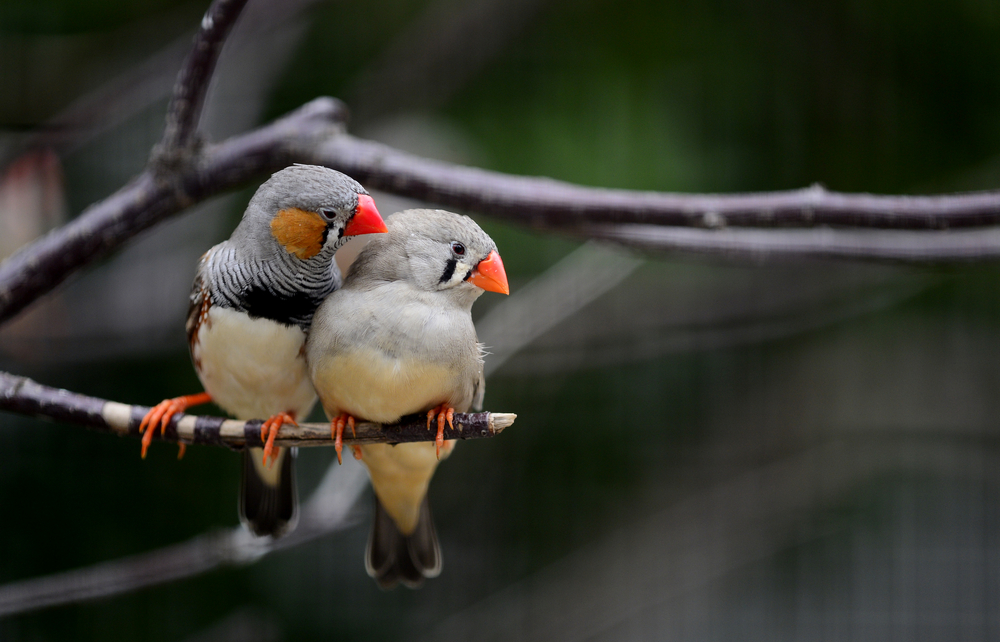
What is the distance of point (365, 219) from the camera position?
0.53 m

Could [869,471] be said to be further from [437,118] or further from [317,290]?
[317,290]

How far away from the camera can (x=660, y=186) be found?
7.01ft

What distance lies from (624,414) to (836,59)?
3.97ft

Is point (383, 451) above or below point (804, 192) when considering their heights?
below

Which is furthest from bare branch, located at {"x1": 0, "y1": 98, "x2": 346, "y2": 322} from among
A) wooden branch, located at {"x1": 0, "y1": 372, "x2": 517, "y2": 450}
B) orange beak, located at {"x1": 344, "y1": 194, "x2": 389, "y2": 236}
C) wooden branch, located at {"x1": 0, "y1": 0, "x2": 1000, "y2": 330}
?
orange beak, located at {"x1": 344, "y1": 194, "x2": 389, "y2": 236}

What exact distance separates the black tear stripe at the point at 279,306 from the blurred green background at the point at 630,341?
1252mm

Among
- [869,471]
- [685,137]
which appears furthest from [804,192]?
[869,471]

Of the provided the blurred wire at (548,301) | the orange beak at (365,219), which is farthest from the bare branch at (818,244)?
the orange beak at (365,219)

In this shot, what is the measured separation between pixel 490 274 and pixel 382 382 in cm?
14

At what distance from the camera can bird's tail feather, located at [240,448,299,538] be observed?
2.95 ft

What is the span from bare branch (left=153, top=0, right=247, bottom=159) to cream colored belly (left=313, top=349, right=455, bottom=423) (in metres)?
0.36

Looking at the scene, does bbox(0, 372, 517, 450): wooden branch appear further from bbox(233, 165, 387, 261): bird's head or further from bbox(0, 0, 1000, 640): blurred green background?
bbox(0, 0, 1000, 640): blurred green background

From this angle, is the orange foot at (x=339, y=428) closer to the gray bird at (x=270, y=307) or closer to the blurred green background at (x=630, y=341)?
the gray bird at (x=270, y=307)

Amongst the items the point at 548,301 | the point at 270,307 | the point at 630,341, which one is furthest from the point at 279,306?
the point at 630,341
